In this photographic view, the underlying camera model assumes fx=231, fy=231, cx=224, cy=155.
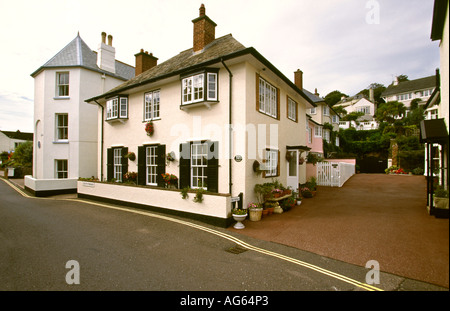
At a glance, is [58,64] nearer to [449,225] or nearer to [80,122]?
[80,122]

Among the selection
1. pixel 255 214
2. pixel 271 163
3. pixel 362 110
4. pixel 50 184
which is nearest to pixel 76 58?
pixel 50 184

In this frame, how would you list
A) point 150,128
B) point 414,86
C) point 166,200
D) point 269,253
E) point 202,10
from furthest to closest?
point 414,86, point 202,10, point 150,128, point 166,200, point 269,253

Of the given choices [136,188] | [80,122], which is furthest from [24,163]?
[136,188]

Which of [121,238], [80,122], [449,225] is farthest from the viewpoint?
[80,122]

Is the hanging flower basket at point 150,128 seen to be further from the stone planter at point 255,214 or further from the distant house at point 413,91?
the distant house at point 413,91

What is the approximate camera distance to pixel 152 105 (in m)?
→ 12.2

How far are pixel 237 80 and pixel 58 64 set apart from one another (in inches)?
600

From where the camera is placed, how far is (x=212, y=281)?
444 centimetres

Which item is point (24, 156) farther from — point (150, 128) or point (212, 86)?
point (212, 86)

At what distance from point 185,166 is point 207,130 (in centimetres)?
194

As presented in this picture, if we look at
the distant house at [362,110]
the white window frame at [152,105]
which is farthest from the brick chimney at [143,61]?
the distant house at [362,110]

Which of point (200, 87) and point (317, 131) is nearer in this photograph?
point (200, 87)

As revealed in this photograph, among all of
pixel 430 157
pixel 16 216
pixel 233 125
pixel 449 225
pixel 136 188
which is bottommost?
pixel 16 216

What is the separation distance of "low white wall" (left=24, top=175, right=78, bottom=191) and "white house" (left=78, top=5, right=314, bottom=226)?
102 inches
